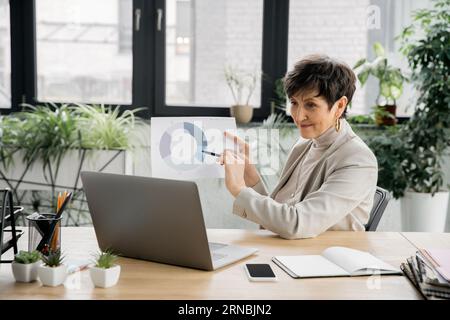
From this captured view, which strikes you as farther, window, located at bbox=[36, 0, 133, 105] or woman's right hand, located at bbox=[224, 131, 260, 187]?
window, located at bbox=[36, 0, 133, 105]

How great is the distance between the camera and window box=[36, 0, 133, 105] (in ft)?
13.1

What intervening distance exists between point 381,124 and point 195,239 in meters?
2.70

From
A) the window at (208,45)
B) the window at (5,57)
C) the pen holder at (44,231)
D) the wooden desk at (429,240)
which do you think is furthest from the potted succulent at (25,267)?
the window at (5,57)

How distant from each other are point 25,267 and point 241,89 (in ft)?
9.24

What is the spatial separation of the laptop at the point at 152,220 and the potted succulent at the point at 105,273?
161 millimetres

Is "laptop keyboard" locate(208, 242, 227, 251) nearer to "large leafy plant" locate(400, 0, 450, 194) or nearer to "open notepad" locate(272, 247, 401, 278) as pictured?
"open notepad" locate(272, 247, 401, 278)

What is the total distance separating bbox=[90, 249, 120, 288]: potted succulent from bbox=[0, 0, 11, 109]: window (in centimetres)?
307

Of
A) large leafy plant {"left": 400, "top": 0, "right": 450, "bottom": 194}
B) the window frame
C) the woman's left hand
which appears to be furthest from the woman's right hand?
the window frame

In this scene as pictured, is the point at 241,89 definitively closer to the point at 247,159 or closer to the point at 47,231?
the point at 247,159

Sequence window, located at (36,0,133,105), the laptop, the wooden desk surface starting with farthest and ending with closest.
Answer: window, located at (36,0,133,105), the laptop, the wooden desk surface

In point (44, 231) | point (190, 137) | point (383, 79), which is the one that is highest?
point (383, 79)

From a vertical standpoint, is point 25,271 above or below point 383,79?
below

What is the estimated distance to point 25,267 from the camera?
1.31 meters

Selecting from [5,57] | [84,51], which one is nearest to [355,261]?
[84,51]
